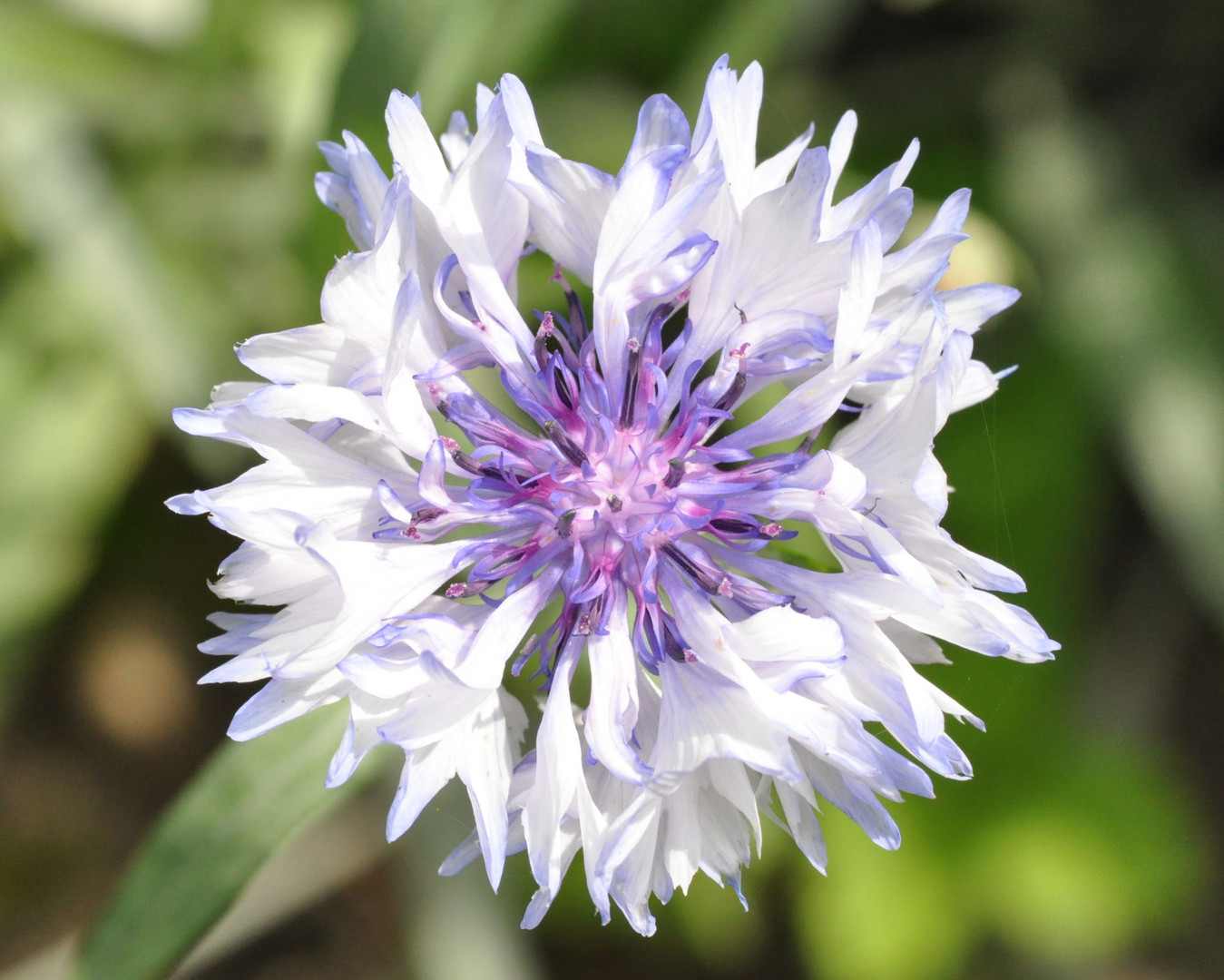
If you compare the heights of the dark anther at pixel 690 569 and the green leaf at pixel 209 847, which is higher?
the dark anther at pixel 690 569

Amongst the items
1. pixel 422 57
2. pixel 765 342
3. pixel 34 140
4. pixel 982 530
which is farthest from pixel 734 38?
pixel 34 140

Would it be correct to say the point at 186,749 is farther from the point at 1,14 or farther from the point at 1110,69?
the point at 1110,69

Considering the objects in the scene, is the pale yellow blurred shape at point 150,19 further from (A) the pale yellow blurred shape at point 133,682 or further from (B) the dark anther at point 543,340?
(B) the dark anther at point 543,340

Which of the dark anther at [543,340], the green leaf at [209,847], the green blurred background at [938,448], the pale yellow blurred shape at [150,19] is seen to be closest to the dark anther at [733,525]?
the dark anther at [543,340]

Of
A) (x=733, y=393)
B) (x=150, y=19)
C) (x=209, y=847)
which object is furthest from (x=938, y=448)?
(x=150, y=19)

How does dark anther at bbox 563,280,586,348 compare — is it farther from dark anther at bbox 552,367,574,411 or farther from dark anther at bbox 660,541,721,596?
dark anther at bbox 660,541,721,596

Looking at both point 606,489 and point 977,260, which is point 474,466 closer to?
point 606,489
